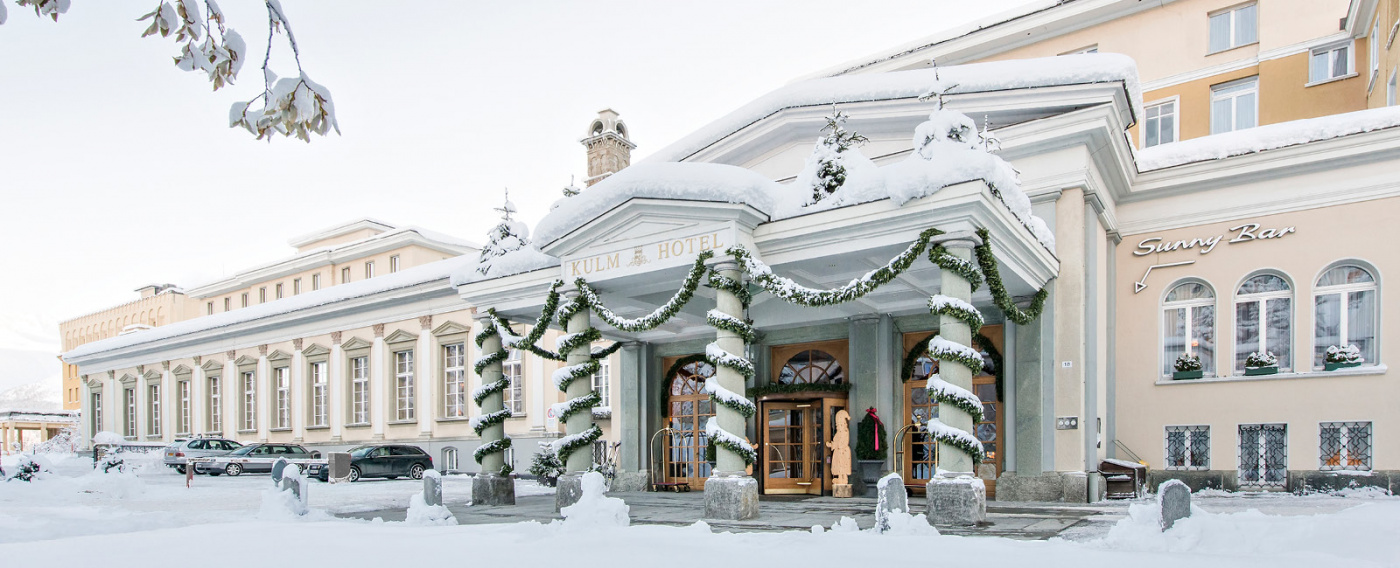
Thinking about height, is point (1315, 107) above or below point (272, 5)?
above

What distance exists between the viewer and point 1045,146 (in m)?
14.9

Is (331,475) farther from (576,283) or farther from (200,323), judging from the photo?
(200,323)

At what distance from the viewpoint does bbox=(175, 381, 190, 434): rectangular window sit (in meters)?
40.6

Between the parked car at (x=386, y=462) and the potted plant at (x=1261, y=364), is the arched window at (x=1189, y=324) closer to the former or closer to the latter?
the potted plant at (x=1261, y=364)

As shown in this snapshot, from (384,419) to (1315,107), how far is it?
2799 centimetres

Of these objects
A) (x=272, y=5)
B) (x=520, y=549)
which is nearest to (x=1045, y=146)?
(x=520, y=549)

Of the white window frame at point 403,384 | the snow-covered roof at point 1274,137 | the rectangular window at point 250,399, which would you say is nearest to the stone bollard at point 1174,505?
the snow-covered roof at point 1274,137

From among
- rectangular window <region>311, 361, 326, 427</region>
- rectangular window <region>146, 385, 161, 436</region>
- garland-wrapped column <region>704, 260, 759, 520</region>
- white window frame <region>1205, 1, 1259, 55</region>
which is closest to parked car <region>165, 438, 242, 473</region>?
rectangular window <region>311, 361, 326, 427</region>

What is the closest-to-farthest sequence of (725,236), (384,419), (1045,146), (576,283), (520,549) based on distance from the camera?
(520,549) → (725,236) → (576,283) → (1045,146) → (384,419)

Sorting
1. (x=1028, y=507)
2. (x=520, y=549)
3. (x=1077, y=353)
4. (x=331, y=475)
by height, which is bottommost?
(x=331, y=475)

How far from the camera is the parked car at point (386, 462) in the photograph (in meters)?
26.0

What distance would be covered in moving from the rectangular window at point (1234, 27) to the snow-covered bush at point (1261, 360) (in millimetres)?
10544

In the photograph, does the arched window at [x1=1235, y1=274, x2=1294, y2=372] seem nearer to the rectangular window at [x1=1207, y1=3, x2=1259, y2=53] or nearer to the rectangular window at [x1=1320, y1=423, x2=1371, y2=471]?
the rectangular window at [x1=1320, y1=423, x2=1371, y2=471]

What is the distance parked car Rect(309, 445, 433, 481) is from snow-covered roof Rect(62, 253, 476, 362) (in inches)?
213
